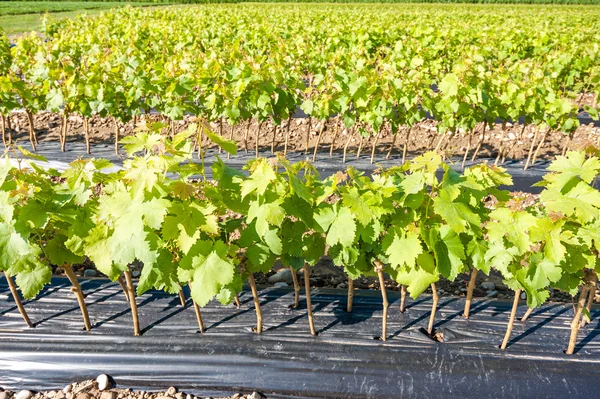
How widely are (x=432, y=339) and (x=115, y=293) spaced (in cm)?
251

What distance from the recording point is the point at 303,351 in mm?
2941

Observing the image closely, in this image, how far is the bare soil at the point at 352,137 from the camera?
7.56 meters

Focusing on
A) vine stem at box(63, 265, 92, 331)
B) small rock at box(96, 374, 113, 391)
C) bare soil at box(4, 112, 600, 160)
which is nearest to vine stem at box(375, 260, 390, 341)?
small rock at box(96, 374, 113, 391)

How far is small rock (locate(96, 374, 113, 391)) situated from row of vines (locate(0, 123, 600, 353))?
0.68 m

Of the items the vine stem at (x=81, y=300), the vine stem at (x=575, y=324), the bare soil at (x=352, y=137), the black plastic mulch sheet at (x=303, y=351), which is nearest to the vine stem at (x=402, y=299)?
the black plastic mulch sheet at (x=303, y=351)

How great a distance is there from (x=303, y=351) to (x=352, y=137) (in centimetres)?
566

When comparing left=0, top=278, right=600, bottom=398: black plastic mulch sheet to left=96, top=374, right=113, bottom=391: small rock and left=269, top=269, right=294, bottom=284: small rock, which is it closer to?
left=96, top=374, right=113, bottom=391: small rock

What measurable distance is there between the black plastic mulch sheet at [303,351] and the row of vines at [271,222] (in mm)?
511

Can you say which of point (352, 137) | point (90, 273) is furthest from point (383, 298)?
point (352, 137)

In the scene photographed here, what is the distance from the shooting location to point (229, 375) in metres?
2.78

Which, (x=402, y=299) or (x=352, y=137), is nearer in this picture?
(x=402, y=299)

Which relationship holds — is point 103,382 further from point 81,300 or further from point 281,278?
point 281,278

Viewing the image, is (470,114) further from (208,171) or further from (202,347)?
(202,347)

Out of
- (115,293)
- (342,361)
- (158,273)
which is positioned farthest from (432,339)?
(115,293)
